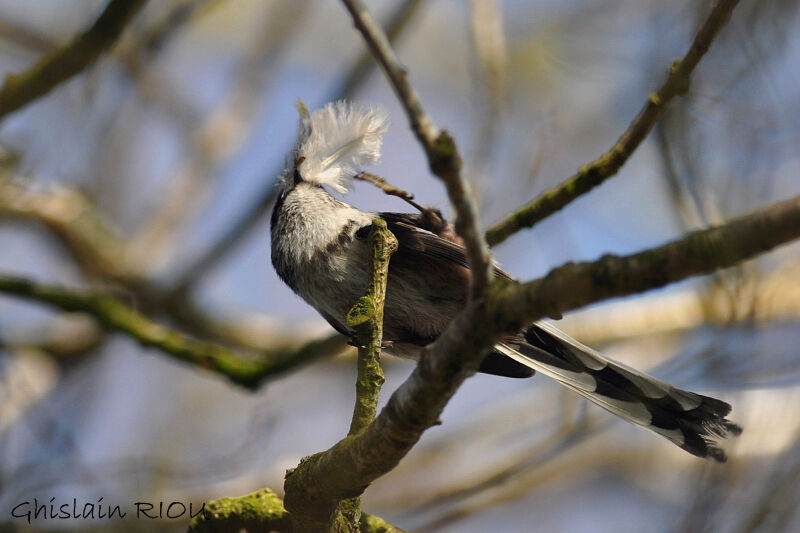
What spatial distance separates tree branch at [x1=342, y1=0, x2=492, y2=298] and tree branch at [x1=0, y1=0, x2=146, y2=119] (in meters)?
1.83

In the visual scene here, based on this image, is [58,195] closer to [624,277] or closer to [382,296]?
[382,296]

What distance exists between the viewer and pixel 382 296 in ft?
8.73

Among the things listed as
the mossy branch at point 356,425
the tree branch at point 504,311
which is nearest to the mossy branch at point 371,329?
the mossy branch at point 356,425

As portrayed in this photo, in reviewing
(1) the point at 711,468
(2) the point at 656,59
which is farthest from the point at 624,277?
(2) the point at 656,59

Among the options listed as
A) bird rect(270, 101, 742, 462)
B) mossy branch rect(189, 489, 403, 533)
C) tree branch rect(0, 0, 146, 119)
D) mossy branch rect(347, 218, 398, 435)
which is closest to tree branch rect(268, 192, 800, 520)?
mossy branch rect(347, 218, 398, 435)

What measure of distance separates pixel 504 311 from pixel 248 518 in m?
1.49

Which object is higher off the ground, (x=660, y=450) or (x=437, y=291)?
(x=660, y=450)

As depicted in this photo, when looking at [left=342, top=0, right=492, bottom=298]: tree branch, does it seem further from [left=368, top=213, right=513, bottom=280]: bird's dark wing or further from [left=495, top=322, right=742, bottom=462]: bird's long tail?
[left=495, top=322, right=742, bottom=462]: bird's long tail

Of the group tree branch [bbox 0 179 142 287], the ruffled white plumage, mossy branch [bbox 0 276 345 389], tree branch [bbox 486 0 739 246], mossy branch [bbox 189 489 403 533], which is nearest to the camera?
tree branch [bbox 486 0 739 246]

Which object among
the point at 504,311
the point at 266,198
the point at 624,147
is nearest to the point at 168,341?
the point at 266,198

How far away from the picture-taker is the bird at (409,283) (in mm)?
3139

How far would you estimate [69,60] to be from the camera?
133 inches

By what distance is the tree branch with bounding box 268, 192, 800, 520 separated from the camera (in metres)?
1.47

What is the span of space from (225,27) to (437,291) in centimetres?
738
